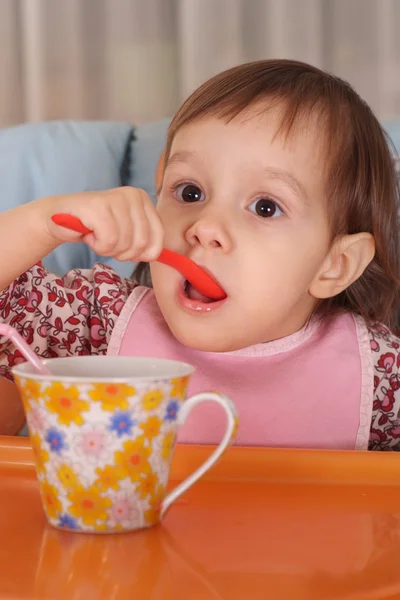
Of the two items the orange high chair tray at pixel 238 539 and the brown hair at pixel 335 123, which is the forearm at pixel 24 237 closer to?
the orange high chair tray at pixel 238 539

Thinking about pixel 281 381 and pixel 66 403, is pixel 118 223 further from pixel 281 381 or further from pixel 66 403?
pixel 281 381

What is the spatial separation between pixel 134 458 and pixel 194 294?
1.42ft

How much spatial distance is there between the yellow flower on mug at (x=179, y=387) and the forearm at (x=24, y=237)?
0.27 meters

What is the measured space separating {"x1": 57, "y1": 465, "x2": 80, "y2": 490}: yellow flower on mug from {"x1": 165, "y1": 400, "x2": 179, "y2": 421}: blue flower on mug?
0.07 meters

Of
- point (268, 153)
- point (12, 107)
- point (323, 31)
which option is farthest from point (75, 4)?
point (268, 153)

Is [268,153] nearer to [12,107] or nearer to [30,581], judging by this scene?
[30,581]

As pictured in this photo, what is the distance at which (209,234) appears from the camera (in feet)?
2.99

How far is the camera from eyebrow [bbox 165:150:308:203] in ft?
3.18

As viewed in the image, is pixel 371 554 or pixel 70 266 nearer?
pixel 371 554

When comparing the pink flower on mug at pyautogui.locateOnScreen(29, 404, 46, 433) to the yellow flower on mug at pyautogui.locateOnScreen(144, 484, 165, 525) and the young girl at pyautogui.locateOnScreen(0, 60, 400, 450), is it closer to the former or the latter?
the yellow flower on mug at pyautogui.locateOnScreen(144, 484, 165, 525)

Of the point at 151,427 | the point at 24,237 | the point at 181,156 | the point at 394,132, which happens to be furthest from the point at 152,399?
the point at 394,132

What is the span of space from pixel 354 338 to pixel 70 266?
0.59m

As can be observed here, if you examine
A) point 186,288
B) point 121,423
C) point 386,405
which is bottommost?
point 386,405

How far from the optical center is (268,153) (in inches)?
38.2
